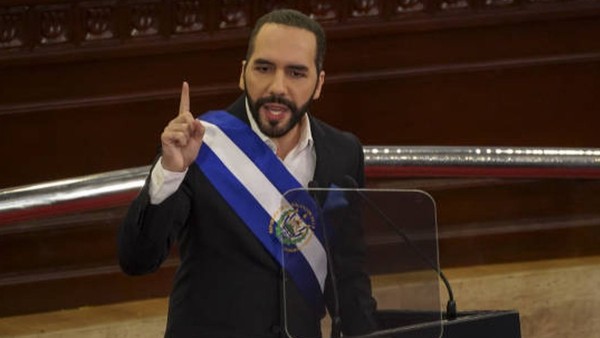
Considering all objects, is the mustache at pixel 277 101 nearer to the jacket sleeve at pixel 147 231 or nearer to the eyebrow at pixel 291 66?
the eyebrow at pixel 291 66

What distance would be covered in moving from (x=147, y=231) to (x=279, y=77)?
13.4 inches

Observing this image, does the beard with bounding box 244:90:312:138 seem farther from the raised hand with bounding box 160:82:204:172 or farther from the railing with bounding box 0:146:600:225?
the railing with bounding box 0:146:600:225

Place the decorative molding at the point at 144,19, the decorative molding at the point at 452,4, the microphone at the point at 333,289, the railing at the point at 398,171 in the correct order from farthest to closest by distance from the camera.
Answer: the decorative molding at the point at 452,4
the decorative molding at the point at 144,19
the railing at the point at 398,171
the microphone at the point at 333,289

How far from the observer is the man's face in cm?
268

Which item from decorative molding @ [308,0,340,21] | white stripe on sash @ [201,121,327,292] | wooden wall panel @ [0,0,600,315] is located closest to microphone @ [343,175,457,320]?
white stripe on sash @ [201,121,327,292]

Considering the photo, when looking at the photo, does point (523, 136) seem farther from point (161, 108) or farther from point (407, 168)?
point (407, 168)

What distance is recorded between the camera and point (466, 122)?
213 inches

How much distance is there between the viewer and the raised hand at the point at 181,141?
251 cm

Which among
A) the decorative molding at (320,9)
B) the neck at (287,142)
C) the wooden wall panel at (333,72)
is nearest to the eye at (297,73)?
the neck at (287,142)

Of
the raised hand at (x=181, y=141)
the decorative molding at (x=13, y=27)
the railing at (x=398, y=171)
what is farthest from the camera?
the decorative molding at (x=13, y=27)

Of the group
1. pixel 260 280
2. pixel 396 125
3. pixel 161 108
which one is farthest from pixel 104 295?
pixel 260 280

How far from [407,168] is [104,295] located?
1.53 m

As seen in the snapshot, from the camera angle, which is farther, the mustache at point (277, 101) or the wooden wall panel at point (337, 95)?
the wooden wall panel at point (337, 95)

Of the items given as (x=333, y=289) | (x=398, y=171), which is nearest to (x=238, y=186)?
(x=333, y=289)
